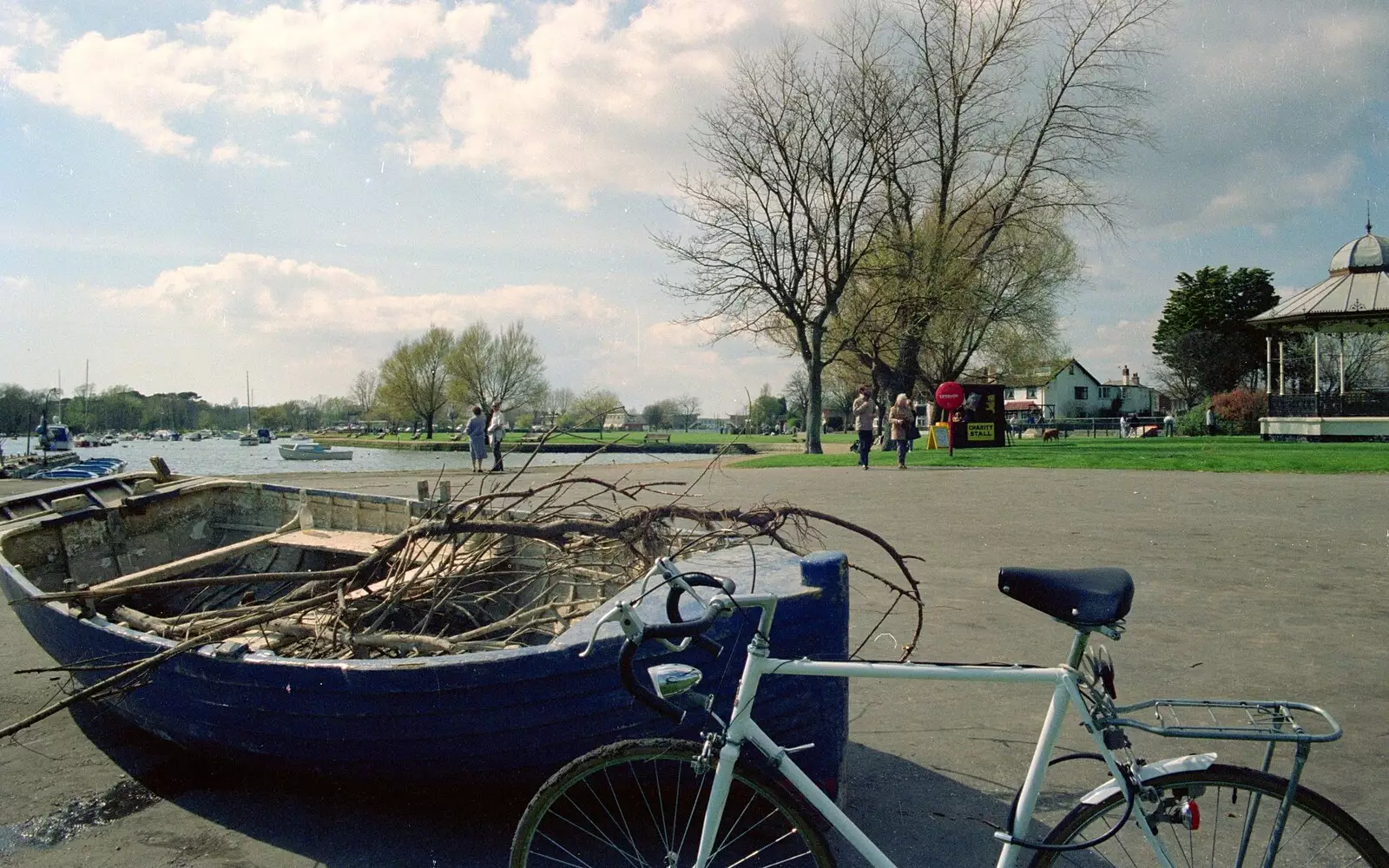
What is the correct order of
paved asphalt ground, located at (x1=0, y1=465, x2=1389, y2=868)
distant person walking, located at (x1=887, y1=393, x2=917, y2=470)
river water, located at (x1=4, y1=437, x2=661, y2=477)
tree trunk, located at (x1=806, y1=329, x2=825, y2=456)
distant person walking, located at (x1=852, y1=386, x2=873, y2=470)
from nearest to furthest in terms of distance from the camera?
paved asphalt ground, located at (x1=0, y1=465, x2=1389, y2=868) < distant person walking, located at (x1=887, y1=393, x2=917, y2=470) < distant person walking, located at (x1=852, y1=386, x2=873, y2=470) < tree trunk, located at (x1=806, y1=329, x2=825, y2=456) < river water, located at (x1=4, y1=437, x2=661, y2=477)

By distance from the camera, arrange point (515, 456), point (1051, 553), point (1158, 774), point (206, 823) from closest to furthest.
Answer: point (1158, 774)
point (206, 823)
point (1051, 553)
point (515, 456)

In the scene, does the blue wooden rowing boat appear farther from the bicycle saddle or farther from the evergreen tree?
the evergreen tree

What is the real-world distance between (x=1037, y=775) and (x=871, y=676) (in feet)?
1.58

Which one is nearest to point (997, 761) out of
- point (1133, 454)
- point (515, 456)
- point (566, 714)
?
point (566, 714)

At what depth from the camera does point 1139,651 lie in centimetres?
585

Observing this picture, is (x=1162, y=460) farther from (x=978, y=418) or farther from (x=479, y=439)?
(x=479, y=439)

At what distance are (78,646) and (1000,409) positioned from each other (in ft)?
108

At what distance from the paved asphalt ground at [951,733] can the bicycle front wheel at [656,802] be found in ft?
2.93

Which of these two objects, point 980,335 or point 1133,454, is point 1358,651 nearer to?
point 1133,454

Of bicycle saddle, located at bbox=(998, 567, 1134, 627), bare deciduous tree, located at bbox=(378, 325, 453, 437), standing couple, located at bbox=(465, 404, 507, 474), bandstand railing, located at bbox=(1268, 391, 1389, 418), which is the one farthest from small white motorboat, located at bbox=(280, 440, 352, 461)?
bicycle saddle, located at bbox=(998, 567, 1134, 627)

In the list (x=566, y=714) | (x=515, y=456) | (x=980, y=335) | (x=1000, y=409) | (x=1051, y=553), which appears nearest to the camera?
(x=566, y=714)

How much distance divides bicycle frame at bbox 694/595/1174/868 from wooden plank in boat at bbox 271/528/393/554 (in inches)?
190

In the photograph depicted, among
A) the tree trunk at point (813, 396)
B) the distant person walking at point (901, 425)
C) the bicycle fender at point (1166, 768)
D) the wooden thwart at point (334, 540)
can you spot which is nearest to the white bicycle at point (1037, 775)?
the bicycle fender at point (1166, 768)

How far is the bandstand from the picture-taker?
33938 mm
